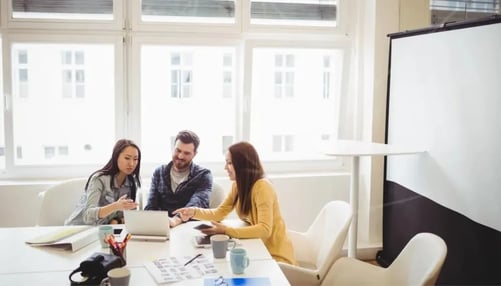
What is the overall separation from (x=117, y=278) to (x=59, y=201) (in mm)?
1529

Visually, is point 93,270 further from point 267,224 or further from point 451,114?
point 451,114

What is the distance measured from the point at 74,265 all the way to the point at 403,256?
140 centimetres

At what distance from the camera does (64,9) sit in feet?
12.3

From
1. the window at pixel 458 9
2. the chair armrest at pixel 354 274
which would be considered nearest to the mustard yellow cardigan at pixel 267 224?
the chair armrest at pixel 354 274

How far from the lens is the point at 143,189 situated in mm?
3443

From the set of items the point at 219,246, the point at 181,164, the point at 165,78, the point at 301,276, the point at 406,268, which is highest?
the point at 165,78

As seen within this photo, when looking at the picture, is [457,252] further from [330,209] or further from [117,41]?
[117,41]

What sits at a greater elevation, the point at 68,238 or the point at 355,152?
the point at 355,152

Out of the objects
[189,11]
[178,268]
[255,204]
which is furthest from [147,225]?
[189,11]

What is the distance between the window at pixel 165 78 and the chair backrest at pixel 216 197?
0.78m

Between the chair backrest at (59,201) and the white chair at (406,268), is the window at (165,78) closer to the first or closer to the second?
the chair backrest at (59,201)

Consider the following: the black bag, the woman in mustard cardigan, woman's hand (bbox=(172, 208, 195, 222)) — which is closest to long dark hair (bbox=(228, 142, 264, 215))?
the woman in mustard cardigan

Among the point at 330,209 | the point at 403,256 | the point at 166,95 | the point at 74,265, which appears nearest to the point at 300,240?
the point at 330,209

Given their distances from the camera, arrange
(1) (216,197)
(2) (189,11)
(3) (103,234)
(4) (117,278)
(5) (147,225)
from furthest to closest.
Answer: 1. (2) (189,11)
2. (1) (216,197)
3. (5) (147,225)
4. (3) (103,234)
5. (4) (117,278)
